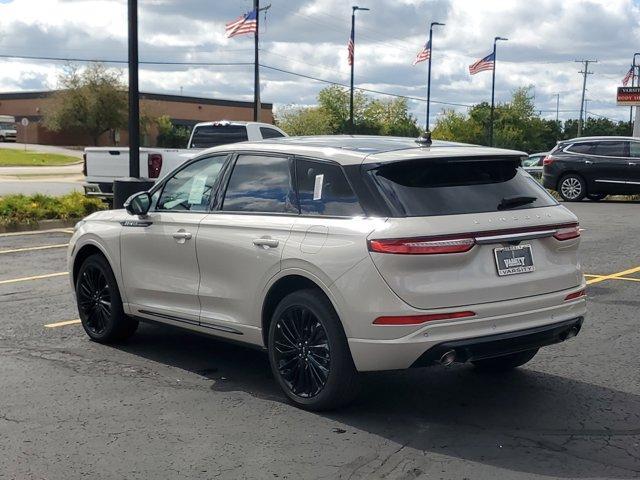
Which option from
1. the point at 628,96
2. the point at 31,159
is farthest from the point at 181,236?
the point at 31,159

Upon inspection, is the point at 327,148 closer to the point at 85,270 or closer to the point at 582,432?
the point at 582,432

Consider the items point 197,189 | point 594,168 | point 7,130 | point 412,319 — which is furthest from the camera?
point 7,130

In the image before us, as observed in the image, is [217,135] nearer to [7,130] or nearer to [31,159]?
[31,159]

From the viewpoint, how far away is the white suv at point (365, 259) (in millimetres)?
4844

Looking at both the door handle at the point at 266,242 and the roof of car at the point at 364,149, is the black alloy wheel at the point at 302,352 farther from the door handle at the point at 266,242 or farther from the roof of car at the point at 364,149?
the roof of car at the point at 364,149

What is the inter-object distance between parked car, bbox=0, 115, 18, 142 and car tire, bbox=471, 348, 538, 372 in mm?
83489

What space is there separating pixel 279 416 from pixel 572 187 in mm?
19081

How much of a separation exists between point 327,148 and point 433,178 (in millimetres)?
776

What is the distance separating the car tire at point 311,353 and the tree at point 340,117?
235 feet

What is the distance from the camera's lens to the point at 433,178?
522cm

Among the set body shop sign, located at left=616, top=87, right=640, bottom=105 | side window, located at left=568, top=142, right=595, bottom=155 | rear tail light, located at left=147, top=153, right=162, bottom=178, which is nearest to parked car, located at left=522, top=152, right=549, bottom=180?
body shop sign, located at left=616, top=87, right=640, bottom=105

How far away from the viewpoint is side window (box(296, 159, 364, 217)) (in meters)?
5.20

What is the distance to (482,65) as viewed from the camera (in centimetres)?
4431

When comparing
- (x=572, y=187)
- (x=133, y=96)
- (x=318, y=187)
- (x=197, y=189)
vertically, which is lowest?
(x=572, y=187)
